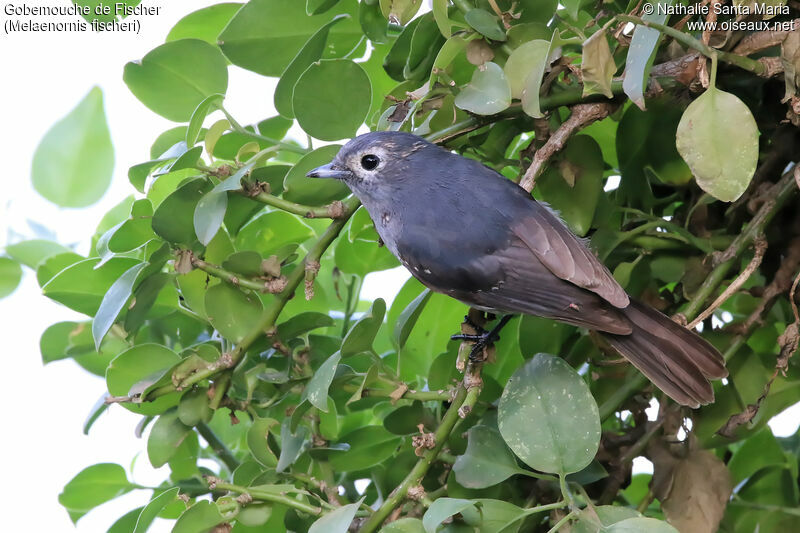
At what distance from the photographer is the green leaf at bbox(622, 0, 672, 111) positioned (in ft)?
2.12

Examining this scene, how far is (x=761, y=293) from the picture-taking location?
859 mm

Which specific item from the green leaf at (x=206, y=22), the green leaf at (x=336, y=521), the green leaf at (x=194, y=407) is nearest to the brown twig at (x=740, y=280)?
the green leaf at (x=336, y=521)

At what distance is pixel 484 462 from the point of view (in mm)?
738

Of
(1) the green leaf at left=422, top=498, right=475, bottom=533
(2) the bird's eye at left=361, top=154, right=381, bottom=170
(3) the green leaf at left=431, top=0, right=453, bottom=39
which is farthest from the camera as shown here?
(2) the bird's eye at left=361, top=154, right=381, bottom=170

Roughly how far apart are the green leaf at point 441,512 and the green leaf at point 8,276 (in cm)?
62

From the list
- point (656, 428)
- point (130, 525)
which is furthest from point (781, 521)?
point (130, 525)

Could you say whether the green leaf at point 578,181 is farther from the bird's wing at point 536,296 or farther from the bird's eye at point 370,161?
the bird's eye at point 370,161

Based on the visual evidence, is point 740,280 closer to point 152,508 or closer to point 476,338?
point 476,338

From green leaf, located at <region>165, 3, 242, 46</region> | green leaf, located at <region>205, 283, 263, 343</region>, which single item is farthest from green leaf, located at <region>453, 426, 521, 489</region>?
green leaf, located at <region>165, 3, 242, 46</region>

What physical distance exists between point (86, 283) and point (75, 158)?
30 centimetres

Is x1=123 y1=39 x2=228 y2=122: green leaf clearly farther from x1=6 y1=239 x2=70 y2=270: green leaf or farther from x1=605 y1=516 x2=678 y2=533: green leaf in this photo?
x1=605 y1=516 x2=678 y2=533: green leaf

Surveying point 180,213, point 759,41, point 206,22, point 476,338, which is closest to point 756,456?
point 476,338

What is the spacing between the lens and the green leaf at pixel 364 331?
73 cm

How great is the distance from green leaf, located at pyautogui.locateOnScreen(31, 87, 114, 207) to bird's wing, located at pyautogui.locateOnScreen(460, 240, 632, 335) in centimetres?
50
